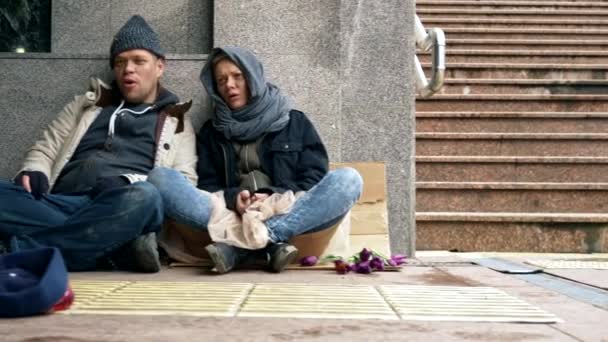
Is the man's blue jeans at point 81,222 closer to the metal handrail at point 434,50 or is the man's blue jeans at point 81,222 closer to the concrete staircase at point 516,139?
the metal handrail at point 434,50

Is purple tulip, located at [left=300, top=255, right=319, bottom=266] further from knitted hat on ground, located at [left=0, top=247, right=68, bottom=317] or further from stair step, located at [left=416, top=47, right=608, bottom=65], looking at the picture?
stair step, located at [left=416, top=47, right=608, bottom=65]

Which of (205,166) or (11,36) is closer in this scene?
(205,166)

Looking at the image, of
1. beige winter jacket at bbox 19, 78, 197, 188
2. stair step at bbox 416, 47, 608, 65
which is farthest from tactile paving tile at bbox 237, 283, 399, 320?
stair step at bbox 416, 47, 608, 65

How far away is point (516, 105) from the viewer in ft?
20.5

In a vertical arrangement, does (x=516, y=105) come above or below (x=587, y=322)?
above

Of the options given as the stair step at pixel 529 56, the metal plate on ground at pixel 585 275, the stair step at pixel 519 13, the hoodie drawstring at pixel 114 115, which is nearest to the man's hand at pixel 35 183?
the hoodie drawstring at pixel 114 115

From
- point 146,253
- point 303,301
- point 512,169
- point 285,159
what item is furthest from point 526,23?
point 303,301

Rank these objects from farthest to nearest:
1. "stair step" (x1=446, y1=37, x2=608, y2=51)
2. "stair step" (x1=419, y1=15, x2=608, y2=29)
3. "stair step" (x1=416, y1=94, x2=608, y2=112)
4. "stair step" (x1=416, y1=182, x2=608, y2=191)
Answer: "stair step" (x1=419, y1=15, x2=608, y2=29), "stair step" (x1=446, y1=37, x2=608, y2=51), "stair step" (x1=416, y1=94, x2=608, y2=112), "stair step" (x1=416, y1=182, x2=608, y2=191)

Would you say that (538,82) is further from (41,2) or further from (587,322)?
(587,322)

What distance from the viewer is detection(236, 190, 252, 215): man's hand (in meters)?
3.40

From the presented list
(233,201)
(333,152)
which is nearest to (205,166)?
(233,201)

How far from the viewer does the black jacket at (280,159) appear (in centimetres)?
362

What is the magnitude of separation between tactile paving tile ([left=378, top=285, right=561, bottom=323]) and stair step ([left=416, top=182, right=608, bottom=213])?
2.24 metres

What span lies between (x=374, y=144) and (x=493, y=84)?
273cm
